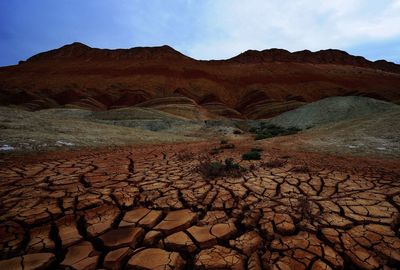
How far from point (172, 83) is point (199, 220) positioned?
116 ft

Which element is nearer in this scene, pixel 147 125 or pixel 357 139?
pixel 357 139

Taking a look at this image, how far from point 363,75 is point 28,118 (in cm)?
4937

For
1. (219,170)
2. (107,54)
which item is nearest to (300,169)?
(219,170)

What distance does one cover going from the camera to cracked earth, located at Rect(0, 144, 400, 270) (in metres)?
1.82

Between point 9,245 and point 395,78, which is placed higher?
point 395,78

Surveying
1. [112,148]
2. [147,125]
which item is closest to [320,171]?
[112,148]

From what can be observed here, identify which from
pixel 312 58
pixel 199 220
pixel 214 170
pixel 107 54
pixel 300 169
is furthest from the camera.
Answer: pixel 312 58

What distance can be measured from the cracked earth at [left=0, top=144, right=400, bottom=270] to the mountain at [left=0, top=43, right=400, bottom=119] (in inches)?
720

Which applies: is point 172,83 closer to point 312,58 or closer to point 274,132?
point 274,132

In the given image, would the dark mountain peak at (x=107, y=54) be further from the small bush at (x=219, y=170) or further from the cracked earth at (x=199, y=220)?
the cracked earth at (x=199, y=220)

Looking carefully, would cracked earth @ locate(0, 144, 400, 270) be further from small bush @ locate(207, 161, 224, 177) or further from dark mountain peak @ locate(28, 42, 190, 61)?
dark mountain peak @ locate(28, 42, 190, 61)

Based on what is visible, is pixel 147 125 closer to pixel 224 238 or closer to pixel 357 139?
pixel 357 139

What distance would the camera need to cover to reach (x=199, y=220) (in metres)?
2.39

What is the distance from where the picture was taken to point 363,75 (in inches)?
1622
